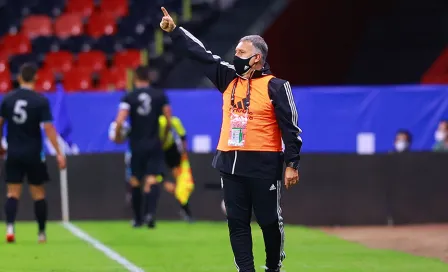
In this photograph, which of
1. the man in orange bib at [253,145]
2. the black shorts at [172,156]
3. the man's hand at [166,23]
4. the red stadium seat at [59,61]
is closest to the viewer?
the man in orange bib at [253,145]

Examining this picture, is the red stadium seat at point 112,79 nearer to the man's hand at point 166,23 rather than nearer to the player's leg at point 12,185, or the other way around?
the player's leg at point 12,185

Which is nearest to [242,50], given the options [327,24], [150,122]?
[150,122]

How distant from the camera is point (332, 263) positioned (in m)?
11.8

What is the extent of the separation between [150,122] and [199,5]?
29.8ft

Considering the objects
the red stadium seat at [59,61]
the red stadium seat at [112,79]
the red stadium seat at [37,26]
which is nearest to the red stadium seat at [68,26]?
the red stadium seat at [37,26]

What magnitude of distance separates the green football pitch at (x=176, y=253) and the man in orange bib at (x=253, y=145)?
2.12 meters

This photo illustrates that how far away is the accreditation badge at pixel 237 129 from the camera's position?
9031mm

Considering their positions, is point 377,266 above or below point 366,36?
below

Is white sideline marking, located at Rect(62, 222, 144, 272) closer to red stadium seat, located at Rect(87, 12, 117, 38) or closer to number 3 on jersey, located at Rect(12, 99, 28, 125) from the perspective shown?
number 3 on jersey, located at Rect(12, 99, 28, 125)

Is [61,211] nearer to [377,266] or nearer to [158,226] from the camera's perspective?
[158,226]

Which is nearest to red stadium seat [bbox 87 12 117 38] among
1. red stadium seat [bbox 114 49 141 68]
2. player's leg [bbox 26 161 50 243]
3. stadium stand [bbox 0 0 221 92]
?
stadium stand [bbox 0 0 221 92]

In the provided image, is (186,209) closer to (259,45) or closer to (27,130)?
(27,130)

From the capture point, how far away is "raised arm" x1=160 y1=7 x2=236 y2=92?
9.22m

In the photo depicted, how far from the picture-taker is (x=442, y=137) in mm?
19453
